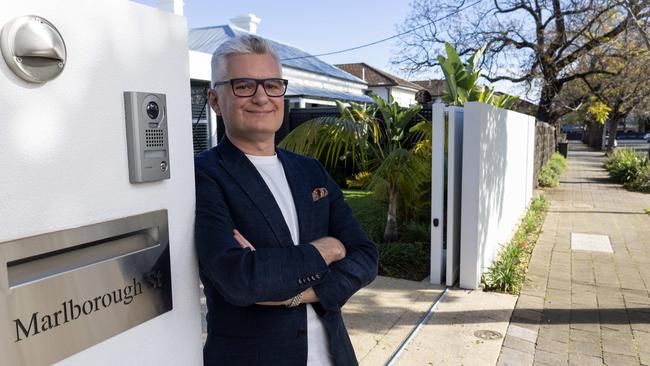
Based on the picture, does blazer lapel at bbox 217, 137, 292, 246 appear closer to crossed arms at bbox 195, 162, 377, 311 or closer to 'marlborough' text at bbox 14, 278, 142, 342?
crossed arms at bbox 195, 162, 377, 311

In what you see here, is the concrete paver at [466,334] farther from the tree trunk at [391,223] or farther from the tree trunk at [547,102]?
the tree trunk at [547,102]

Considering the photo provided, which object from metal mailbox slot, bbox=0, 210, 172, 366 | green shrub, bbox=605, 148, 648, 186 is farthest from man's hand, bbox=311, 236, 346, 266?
green shrub, bbox=605, 148, 648, 186

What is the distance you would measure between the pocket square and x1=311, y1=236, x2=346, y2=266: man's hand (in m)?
0.16

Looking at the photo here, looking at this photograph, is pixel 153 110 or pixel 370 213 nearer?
pixel 153 110

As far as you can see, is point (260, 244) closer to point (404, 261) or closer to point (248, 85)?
point (248, 85)

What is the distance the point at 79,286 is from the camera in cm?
125

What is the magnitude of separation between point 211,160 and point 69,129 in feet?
2.22

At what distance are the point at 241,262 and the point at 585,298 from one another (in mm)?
4892

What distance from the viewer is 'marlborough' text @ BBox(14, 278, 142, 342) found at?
1133 millimetres

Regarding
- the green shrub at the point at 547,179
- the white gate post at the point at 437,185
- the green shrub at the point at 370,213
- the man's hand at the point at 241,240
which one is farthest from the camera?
the green shrub at the point at 547,179

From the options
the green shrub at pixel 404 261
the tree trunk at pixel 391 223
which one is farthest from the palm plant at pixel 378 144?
the green shrub at pixel 404 261

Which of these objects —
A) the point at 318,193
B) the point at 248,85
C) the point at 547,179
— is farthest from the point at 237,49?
the point at 547,179

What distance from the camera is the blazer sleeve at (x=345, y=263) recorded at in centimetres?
183

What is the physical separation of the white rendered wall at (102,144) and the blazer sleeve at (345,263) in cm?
49
